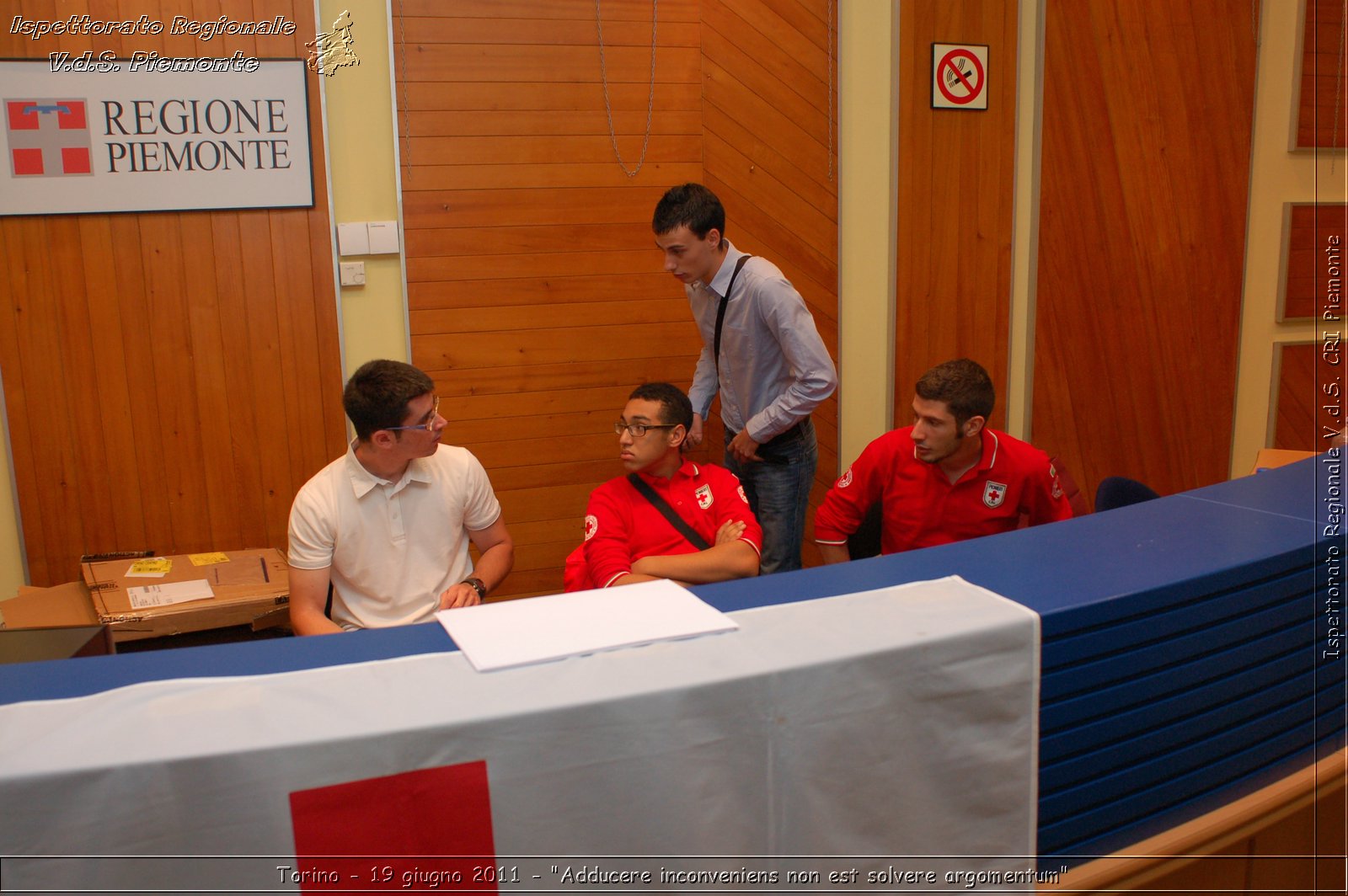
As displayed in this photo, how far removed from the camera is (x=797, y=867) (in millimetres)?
1362

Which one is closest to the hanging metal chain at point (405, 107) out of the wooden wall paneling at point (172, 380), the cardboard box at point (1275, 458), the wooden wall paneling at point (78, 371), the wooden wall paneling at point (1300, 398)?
the wooden wall paneling at point (172, 380)

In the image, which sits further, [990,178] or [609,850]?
[990,178]

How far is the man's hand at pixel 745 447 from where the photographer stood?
3.54m

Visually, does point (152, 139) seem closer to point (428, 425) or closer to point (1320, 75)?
point (428, 425)

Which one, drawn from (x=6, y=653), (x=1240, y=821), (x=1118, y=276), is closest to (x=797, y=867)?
(x=1240, y=821)

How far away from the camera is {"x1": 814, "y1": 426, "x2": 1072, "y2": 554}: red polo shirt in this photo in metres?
2.99

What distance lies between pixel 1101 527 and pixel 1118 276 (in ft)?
12.2

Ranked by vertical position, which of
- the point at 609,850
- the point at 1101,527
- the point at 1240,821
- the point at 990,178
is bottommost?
the point at 1240,821

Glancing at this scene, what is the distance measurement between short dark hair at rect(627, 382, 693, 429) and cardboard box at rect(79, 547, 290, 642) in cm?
130

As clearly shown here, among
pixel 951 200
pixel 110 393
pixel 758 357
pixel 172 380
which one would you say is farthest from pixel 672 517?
pixel 951 200

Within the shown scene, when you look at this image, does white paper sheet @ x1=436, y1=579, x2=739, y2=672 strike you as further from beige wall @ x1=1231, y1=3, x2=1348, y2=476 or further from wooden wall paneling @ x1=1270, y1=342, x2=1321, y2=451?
wooden wall paneling @ x1=1270, y1=342, x2=1321, y2=451

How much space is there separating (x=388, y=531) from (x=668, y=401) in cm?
82

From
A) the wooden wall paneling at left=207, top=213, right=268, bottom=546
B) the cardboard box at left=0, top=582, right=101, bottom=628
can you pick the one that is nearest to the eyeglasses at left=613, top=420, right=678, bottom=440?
the cardboard box at left=0, top=582, right=101, bottom=628

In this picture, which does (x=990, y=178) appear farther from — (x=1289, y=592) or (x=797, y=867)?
(x=797, y=867)
